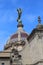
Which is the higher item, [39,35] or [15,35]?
[15,35]

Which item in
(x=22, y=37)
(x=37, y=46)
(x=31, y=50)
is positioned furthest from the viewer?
(x=22, y=37)

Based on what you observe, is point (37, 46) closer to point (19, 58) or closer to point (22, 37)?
point (19, 58)

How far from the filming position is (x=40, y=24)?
2366 inches

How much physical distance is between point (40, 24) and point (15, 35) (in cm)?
3786

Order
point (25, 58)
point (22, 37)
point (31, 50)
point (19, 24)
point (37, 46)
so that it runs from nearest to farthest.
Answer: point (37, 46)
point (31, 50)
point (25, 58)
point (22, 37)
point (19, 24)

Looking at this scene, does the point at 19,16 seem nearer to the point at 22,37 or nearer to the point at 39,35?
the point at 22,37

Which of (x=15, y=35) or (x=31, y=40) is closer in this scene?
(x=31, y=40)

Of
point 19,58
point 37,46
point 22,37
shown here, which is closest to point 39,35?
point 37,46

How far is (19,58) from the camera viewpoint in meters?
69.7

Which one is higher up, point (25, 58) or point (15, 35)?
point (15, 35)

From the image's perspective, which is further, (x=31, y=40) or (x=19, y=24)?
(x=19, y=24)

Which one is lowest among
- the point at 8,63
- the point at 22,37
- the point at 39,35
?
the point at 8,63

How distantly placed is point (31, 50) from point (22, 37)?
2950 cm

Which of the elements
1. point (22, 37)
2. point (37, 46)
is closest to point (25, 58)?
point (37, 46)
